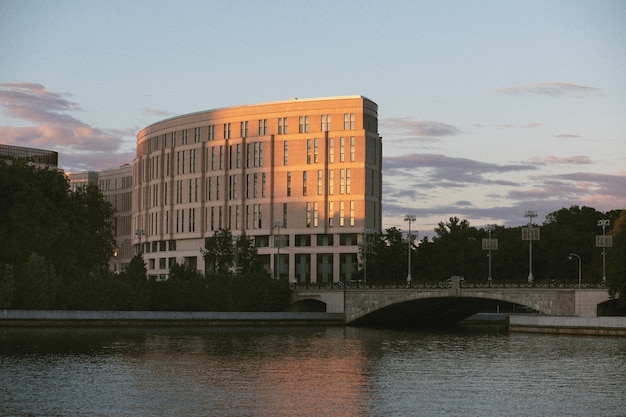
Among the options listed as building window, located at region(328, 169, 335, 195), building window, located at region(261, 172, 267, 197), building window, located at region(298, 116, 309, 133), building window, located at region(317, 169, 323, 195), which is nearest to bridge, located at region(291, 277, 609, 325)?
building window, located at region(328, 169, 335, 195)

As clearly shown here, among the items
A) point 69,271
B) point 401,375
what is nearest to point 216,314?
point 69,271

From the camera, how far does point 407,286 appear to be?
136 m

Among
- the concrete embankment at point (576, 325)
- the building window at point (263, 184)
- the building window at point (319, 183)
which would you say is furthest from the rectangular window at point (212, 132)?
the concrete embankment at point (576, 325)

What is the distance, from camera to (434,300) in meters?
136

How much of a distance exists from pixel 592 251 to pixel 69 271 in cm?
8694

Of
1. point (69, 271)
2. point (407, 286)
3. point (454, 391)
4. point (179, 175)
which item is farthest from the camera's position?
point (179, 175)

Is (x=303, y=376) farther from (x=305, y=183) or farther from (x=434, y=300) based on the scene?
(x=305, y=183)

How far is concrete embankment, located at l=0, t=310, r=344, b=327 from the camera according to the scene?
110 m

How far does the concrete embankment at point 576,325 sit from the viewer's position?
342 feet

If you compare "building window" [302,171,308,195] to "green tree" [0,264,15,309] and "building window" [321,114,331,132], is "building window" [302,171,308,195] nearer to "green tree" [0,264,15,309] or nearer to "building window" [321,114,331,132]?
"building window" [321,114,331,132]

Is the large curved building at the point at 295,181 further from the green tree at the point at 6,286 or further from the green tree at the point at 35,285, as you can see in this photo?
the green tree at the point at 6,286

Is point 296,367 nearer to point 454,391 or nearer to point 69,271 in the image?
point 454,391

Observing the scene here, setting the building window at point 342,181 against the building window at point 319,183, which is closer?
the building window at point 342,181

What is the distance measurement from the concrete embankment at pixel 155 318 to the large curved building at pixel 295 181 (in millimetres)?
35234
